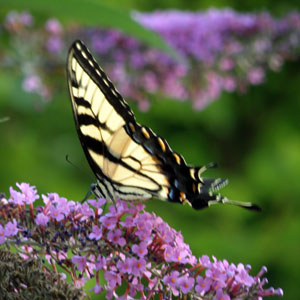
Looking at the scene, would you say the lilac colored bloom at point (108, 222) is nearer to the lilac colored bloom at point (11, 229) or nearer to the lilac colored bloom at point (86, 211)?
the lilac colored bloom at point (86, 211)

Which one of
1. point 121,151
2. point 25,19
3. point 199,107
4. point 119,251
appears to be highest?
point 25,19

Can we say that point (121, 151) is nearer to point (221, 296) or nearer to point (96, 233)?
point (96, 233)

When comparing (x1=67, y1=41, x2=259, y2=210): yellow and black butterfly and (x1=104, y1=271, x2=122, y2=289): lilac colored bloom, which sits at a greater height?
(x1=67, y1=41, x2=259, y2=210): yellow and black butterfly

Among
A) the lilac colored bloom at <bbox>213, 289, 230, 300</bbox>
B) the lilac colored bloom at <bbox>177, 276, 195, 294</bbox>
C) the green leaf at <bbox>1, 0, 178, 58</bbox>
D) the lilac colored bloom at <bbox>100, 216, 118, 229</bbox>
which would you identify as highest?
the green leaf at <bbox>1, 0, 178, 58</bbox>

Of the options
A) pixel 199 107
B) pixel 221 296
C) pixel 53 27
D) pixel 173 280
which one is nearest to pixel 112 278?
pixel 173 280

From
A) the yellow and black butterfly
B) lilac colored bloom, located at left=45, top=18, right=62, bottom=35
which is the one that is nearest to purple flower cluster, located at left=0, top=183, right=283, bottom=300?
the yellow and black butterfly

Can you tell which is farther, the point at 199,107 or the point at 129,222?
the point at 199,107

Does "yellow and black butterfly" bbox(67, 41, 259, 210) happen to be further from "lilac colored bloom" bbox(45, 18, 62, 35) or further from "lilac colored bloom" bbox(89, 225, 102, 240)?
"lilac colored bloom" bbox(45, 18, 62, 35)
